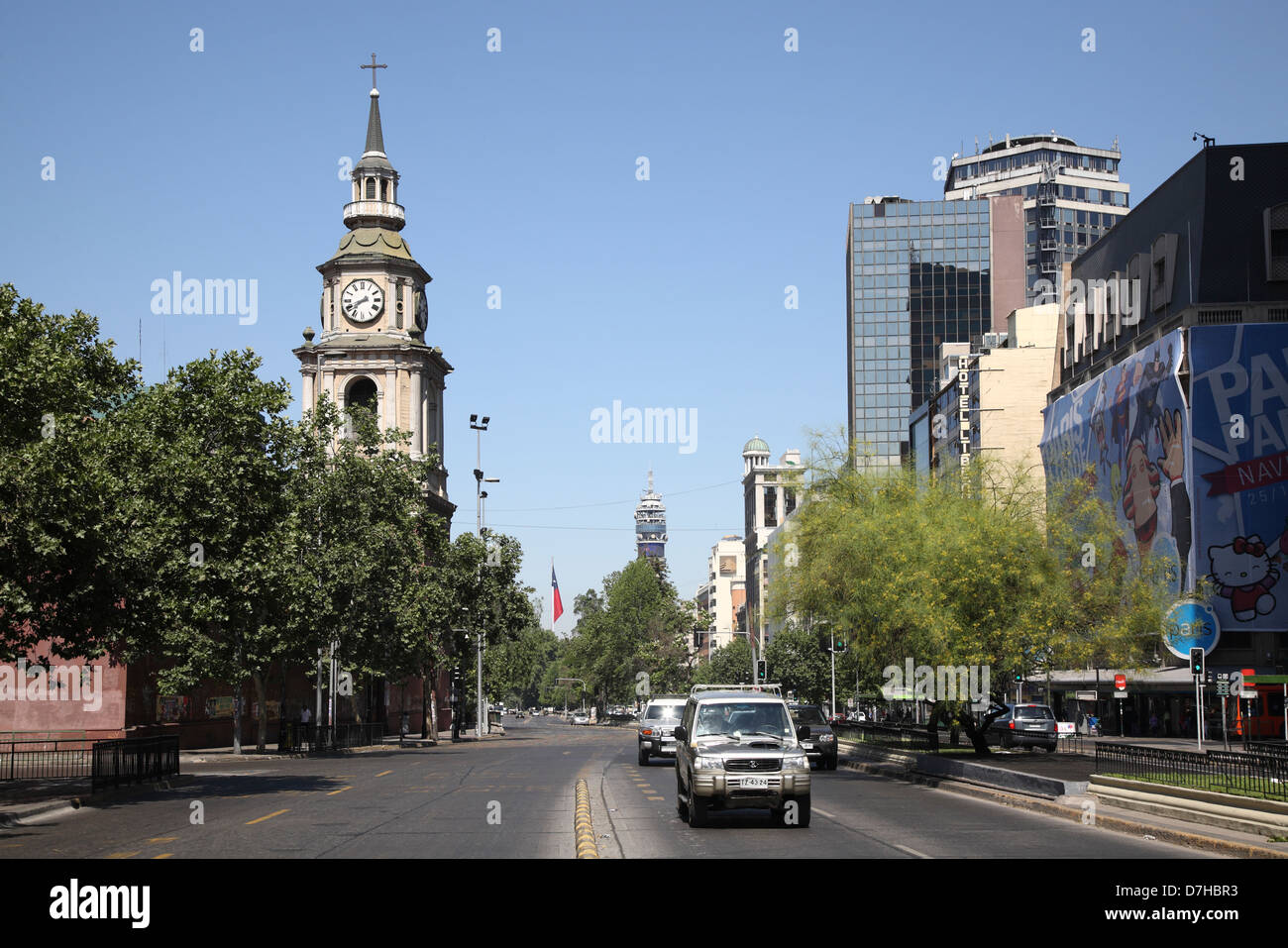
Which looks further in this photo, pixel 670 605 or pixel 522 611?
pixel 670 605

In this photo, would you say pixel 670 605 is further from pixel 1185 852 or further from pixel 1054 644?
pixel 1185 852

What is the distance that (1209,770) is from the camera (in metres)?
24.2

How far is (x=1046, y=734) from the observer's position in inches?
1946

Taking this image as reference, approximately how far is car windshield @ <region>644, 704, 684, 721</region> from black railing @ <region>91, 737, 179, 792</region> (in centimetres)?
1367

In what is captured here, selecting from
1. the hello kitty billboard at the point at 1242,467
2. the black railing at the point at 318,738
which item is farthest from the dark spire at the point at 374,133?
the hello kitty billboard at the point at 1242,467

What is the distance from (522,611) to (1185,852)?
5707 cm

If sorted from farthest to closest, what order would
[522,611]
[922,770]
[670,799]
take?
1. [522,611]
2. [922,770]
3. [670,799]

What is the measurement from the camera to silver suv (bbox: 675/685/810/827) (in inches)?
775

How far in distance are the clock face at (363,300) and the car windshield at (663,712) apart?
4883 centimetres

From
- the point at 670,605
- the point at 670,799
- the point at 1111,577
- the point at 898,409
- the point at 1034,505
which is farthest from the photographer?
the point at 898,409

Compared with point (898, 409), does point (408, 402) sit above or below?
below

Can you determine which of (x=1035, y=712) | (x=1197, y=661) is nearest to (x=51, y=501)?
(x=1035, y=712)

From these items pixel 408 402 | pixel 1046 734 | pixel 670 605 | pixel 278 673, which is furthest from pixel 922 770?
pixel 670 605

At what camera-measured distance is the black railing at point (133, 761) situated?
29406mm
